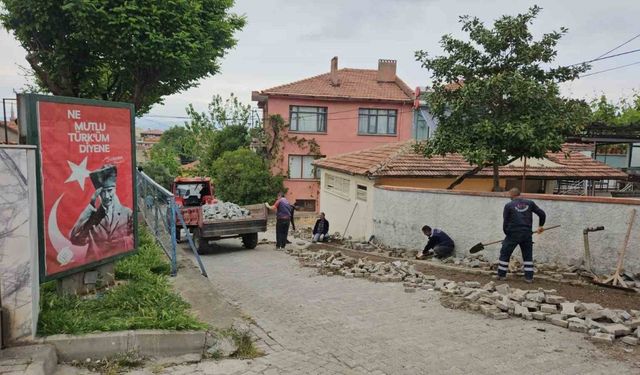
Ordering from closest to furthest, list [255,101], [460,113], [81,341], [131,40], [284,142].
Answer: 1. [81,341]
2. [460,113]
3. [131,40]
4. [284,142]
5. [255,101]

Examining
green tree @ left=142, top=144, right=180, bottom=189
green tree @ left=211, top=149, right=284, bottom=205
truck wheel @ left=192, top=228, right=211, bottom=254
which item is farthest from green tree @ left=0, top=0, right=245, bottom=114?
green tree @ left=142, top=144, right=180, bottom=189

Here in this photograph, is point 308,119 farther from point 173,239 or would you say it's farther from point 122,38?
point 173,239

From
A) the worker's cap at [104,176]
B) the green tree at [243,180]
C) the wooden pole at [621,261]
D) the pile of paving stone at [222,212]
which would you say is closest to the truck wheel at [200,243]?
the pile of paving stone at [222,212]

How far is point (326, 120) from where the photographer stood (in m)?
32.6

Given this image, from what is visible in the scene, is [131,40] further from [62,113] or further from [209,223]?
[62,113]

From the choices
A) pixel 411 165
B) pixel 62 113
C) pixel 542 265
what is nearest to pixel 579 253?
pixel 542 265

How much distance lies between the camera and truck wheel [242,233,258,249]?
16219 mm

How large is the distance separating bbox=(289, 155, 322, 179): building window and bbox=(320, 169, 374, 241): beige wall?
378 inches

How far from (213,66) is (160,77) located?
2.01 metres

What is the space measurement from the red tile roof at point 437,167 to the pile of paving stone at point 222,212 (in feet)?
14.2

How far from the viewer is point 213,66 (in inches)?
664

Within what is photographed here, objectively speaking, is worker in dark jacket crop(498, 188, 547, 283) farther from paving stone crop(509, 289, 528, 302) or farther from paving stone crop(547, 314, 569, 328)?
paving stone crop(547, 314, 569, 328)

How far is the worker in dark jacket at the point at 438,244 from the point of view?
1200 centimetres

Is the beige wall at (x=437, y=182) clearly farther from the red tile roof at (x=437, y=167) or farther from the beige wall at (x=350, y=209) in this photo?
the beige wall at (x=350, y=209)
